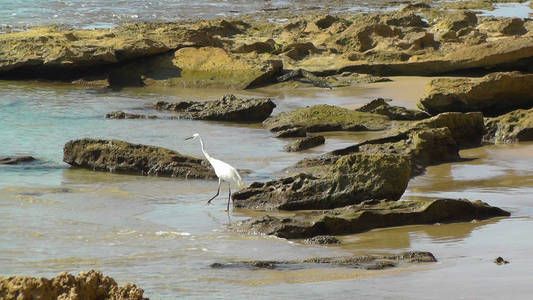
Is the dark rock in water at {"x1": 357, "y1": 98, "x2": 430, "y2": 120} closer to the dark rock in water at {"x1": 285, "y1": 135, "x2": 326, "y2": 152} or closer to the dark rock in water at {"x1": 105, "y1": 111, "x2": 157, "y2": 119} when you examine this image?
the dark rock in water at {"x1": 285, "y1": 135, "x2": 326, "y2": 152}

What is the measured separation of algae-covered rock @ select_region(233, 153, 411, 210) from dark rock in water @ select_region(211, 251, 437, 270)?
1.64 m

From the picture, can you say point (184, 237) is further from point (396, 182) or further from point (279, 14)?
point (279, 14)

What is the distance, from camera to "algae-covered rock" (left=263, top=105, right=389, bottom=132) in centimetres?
1273

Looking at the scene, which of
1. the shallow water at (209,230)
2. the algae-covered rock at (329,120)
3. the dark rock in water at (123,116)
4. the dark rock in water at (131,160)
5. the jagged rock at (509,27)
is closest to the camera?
the shallow water at (209,230)

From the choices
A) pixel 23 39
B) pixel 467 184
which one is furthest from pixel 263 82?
pixel 467 184

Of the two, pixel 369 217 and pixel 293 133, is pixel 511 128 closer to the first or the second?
pixel 293 133

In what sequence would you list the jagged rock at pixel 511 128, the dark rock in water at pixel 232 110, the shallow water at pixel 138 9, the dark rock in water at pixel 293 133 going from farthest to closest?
the shallow water at pixel 138 9 < the dark rock in water at pixel 232 110 < the dark rock in water at pixel 293 133 < the jagged rock at pixel 511 128

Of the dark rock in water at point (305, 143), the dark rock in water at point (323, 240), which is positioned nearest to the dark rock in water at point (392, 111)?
the dark rock in water at point (305, 143)

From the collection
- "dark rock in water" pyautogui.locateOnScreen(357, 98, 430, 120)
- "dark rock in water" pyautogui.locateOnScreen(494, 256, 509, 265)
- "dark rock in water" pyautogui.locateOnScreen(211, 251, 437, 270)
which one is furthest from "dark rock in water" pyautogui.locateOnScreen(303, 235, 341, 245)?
"dark rock in water" pyautogui.locateOnScreen(357, 98, 430, 120)

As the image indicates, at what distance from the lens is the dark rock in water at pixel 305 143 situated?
11.5 meters

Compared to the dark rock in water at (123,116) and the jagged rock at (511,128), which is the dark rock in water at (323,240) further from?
the dark rock in water at (123,116)

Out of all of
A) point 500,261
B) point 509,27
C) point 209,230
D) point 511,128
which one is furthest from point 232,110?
point 509,27

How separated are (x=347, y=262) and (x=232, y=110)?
25.7ft

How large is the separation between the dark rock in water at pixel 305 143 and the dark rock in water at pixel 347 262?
5124 mm
